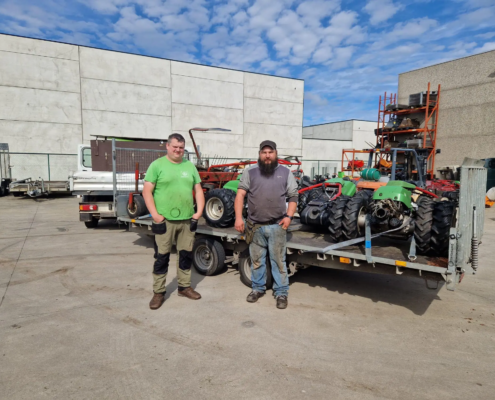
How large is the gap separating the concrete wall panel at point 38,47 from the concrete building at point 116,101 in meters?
0.05

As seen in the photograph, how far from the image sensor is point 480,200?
13.4ft

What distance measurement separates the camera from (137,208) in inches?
259

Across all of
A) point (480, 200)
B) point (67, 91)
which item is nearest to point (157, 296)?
point (480, 200)

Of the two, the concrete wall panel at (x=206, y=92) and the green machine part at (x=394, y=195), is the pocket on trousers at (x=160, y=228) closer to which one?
the green machine part at (x=394, y=195)

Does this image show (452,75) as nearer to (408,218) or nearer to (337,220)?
(408,218)

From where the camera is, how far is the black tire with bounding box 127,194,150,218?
21.5ft

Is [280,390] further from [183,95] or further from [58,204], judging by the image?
[183,95]

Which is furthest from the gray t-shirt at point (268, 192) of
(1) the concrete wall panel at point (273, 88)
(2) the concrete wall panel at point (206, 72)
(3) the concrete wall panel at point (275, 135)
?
(1) the concrete wall panel at point (273, 88)

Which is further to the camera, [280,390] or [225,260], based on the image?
[225,260]

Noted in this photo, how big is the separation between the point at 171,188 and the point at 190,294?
136 centimetres

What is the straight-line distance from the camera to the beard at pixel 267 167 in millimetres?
3994

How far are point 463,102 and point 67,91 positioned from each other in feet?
69.4

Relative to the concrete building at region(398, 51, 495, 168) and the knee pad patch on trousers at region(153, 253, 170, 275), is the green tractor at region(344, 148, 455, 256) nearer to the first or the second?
the knee pad patch on trousers at region(153, 253, 170, 275)

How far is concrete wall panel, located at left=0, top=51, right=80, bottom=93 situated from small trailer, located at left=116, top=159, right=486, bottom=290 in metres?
18.3
